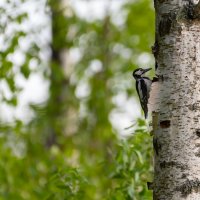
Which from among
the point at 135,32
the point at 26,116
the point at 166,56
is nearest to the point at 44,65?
the point at 26,116

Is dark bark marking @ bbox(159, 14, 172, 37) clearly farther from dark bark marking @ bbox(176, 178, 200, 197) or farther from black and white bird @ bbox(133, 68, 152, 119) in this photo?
dark bark marking @ bbox(176, 178, 200, 197)

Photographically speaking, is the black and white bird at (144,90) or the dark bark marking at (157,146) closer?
the dark bark marking at (157,146)

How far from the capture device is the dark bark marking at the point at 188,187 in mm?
4074

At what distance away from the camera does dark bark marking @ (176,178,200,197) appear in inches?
160

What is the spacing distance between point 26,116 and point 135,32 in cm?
309

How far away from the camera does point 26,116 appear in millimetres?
15836

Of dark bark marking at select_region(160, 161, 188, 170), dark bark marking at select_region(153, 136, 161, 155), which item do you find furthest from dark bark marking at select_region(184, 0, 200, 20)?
dark bark marking at select_region(160, 161, 188, 170)

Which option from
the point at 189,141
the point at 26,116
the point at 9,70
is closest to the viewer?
the point at 189,141

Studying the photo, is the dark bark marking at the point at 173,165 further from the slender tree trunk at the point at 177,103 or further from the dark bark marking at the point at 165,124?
the dark bark marking at the point at 165,124

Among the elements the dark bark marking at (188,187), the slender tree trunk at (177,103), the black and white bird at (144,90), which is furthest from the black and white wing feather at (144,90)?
the dark bark marking at (188,187)

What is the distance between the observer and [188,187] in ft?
13.4

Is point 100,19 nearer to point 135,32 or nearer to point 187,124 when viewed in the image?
point 135,32

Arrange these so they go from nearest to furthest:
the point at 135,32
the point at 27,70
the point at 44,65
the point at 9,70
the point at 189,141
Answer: the point at 189,141
the point at 9,70
the point at 27,70
the point at 44,65
the point at 135,32

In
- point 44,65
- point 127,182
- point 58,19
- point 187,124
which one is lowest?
point 127,182
